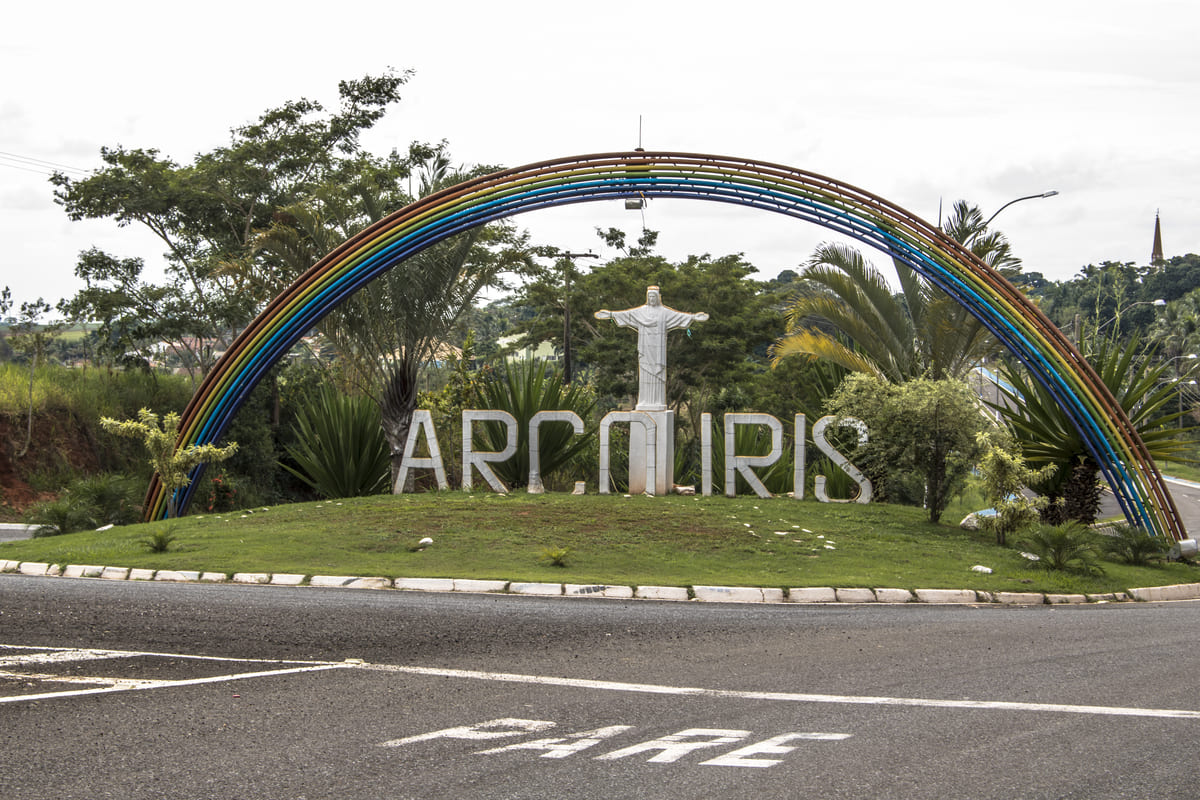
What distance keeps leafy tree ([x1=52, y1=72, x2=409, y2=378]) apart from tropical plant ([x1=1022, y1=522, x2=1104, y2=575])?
2118cm

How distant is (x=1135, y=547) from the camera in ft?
49.1

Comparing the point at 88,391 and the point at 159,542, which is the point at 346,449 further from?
the point at 88,391

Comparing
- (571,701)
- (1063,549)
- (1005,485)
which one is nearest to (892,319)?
(1005,485)

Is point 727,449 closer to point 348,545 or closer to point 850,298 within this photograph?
point 850,298

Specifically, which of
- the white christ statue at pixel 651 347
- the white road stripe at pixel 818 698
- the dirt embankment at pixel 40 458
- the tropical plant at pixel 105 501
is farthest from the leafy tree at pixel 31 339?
the white road stripe at pixel 818 698

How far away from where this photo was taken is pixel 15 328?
29.4m

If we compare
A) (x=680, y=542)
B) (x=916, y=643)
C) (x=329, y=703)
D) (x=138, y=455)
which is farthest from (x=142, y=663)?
(x=138, y=455)

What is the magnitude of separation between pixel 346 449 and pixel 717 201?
8696 mm

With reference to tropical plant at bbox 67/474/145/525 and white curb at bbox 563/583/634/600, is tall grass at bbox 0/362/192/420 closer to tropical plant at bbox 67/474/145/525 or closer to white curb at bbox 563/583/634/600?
tropical plant at bbox 67/474/145/525

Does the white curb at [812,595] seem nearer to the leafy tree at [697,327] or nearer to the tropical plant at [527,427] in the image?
the tropical plant at [527,427]

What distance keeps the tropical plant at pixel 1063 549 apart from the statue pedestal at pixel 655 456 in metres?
6.99

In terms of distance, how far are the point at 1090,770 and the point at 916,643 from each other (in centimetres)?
330

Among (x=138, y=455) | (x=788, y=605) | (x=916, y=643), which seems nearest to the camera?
(x=916, y=643)

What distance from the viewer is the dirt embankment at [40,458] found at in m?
24.7
